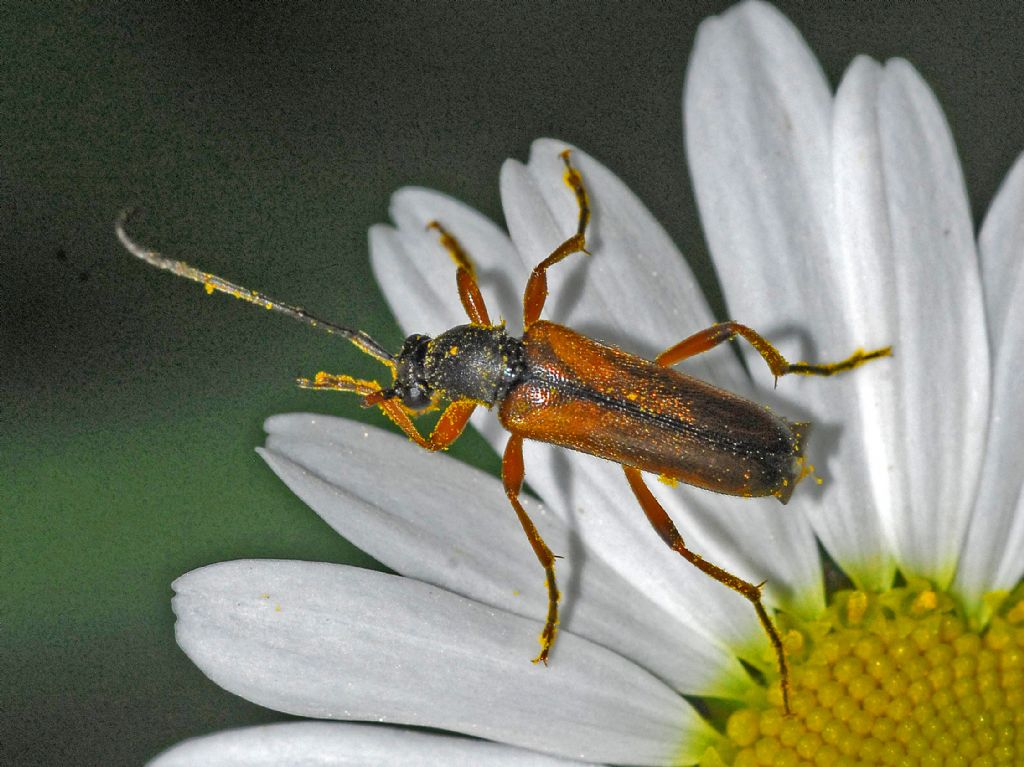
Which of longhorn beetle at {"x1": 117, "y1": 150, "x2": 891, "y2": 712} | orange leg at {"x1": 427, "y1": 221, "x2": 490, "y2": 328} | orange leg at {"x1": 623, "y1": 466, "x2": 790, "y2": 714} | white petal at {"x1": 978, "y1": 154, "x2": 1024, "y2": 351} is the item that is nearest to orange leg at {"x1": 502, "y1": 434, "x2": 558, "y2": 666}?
longhorn beetle at {"x1": 117, "y1": 150, "x2": 891, "y2": 712}

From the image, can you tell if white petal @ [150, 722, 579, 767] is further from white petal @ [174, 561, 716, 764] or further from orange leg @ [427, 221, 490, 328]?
orange leg @ [427, 221, 490, 328]

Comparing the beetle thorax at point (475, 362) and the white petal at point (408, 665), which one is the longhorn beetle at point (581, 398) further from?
the white petal at point (408, 665)

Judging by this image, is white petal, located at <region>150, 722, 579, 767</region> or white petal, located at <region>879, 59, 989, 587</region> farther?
white petal, located at <region>879, 59, 989, 587</region>

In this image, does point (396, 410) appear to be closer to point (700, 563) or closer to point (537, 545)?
point (537, 545)

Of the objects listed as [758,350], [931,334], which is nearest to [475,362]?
[758,350]

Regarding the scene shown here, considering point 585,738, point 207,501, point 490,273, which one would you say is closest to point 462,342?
point 490,273

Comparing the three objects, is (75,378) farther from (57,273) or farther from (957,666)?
(957,666)

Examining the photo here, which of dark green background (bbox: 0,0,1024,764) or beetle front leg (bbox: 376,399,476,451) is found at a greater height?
dark green background (bbox: 0,0,1024,764)

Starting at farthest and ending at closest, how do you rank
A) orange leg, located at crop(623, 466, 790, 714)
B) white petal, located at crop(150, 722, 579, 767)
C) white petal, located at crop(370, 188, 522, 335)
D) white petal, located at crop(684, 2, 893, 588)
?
white petal, located at crop(370, 188, 522, 335) < white petal, located at crop(684, 2, 893, 588) < orange leg, located at crop(623, 466, 790, 714) < white petal, located at crop(150, 722, 579, 767)
